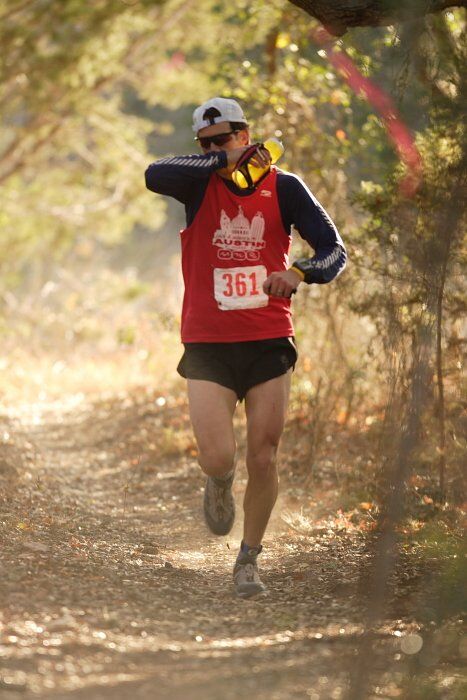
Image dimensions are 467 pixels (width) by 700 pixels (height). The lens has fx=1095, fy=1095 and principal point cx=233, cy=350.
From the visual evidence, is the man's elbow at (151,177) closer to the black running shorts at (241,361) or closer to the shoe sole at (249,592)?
the black running shorts at (241,361)

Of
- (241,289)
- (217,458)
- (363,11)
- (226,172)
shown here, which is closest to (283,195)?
(226,172)

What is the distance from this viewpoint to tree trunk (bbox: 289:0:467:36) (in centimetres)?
516

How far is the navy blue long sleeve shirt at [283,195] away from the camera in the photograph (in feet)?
16.9

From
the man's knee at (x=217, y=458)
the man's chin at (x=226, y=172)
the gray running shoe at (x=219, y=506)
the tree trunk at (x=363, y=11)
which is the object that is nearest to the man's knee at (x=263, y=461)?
the man's knee at (x=217, y=458)

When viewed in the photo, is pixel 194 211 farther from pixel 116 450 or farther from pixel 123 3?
pixel 123 3

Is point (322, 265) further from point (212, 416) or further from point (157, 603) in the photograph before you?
point (157, 603)

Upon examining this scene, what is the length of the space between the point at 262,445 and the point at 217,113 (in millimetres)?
1610

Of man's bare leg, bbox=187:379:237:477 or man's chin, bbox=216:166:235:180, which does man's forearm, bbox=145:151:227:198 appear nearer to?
man's chin, bbox=216:166:235:180

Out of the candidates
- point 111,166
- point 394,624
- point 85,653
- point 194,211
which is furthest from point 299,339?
point 111,166

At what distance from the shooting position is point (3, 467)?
7.94 meters

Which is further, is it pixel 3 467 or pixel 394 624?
pixel 3 467

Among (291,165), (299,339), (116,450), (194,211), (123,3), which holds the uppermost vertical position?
(123,3)

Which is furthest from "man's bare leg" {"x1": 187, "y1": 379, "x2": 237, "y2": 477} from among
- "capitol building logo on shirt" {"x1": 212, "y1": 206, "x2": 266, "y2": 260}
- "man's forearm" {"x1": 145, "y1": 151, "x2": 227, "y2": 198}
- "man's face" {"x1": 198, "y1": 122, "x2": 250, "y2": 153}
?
"man's face" {"x1": 198, "y1": 122, "x2": 250, "y2": 153}

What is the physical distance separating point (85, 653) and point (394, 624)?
139 cm
